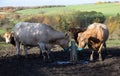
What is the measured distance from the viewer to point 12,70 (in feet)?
Answer: 49.1

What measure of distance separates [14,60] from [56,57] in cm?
219

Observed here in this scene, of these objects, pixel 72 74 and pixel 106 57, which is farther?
pixel 106 57

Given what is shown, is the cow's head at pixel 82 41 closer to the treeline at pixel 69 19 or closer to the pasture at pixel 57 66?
the pasture at pixel 57 66

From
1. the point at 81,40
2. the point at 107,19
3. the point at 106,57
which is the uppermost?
the point at 81,40

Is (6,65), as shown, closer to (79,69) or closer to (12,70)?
(12,70)

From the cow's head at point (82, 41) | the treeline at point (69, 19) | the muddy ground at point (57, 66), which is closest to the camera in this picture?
the muddy ground at point (57, 66)

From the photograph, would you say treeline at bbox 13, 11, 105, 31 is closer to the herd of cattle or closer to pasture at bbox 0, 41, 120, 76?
pasture at bbox 0, 41, 120, 76

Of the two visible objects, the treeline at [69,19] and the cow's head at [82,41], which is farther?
the treeline at [69,19]

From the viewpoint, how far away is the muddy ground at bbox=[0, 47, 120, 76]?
561 inches

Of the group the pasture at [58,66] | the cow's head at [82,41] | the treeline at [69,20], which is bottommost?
the treeline at [69,20]

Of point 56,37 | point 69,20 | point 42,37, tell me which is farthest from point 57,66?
point 69,20

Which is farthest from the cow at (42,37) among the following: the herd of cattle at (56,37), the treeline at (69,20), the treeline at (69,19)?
the treeline at (69,19)

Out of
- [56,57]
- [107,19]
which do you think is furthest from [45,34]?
[107,19]

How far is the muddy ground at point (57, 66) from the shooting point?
14258 mm
